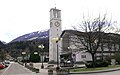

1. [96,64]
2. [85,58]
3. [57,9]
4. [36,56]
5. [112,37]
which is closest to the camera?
[96,64]

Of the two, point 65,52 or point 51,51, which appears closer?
point 65,52

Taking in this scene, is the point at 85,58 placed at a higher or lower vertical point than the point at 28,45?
lower

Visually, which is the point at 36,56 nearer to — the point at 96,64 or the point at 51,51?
the point at 51,51

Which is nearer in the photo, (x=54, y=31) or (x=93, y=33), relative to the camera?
(x=93, y=33)

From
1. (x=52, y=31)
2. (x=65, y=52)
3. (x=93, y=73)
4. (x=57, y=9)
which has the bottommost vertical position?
(x=93, y=73)

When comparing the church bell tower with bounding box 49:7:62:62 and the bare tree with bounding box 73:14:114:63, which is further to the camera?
the church bell tower with bounding box 49:7:62:62

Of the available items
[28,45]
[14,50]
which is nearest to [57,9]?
[28,45]

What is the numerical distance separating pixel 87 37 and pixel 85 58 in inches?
1432

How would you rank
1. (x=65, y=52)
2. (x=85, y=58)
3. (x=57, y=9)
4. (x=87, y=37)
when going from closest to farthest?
(x=87, y=37), (x=85, y=58), (x=65, y=52), (x=57, y=9)

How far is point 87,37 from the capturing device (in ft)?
149

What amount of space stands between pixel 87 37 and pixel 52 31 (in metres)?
→ 51.3

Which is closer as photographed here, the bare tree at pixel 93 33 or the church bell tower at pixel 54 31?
the bare tree at pixel 93 33

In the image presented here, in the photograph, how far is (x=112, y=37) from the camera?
6662 cm

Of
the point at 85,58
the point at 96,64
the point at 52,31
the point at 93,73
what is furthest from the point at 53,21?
the point at 93,73
